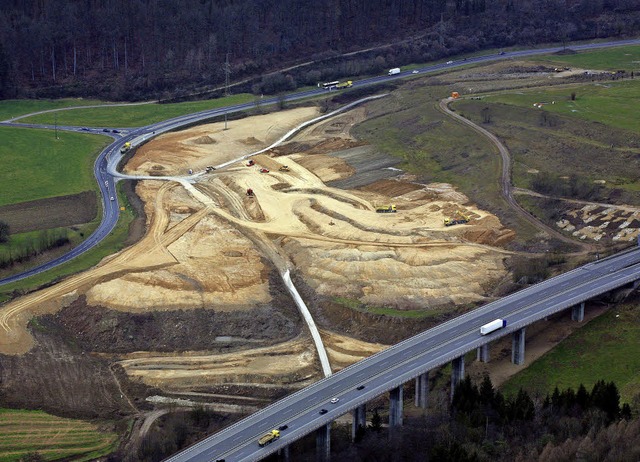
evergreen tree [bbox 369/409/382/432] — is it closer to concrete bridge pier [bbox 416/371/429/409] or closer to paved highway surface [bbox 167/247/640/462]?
paved highway surface [bbox 167/247/640/462]

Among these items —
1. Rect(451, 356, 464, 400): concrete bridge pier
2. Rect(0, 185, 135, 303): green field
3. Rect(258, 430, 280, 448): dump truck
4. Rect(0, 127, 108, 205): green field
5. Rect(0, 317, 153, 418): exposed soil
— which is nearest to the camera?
Rect(258, 430, 280, 448): dump truck

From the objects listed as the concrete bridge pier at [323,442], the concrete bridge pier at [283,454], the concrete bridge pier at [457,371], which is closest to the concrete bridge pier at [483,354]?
the concrete bridge pier at [457,371]

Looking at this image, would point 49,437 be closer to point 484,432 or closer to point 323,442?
point 323,442

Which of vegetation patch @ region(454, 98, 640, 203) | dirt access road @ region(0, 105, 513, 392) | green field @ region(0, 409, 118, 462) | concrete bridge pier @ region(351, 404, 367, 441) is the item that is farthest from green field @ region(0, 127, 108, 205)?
concrete bridge pier @ region(351, 404, 367, 441)

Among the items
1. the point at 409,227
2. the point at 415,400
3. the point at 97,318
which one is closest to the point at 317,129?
the point at 409,227

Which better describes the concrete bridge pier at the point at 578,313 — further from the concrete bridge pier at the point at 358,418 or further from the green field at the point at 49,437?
the green field at the point at 49,437

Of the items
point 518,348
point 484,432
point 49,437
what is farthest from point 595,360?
point 49,437
